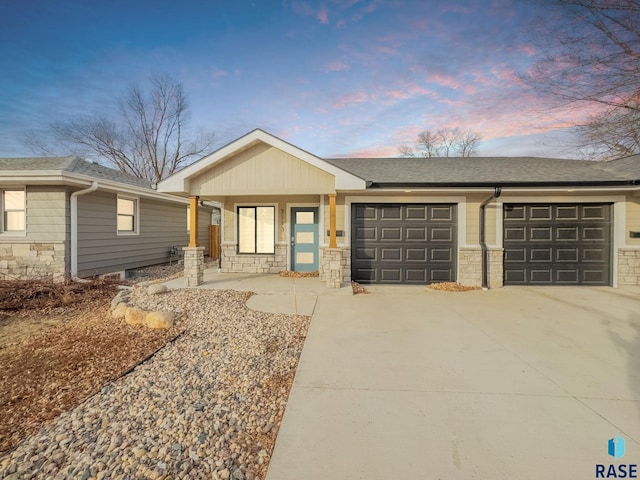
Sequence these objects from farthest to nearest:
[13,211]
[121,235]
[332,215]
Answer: [121,235], [13,211], [332,215]

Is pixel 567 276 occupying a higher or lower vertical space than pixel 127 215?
lower

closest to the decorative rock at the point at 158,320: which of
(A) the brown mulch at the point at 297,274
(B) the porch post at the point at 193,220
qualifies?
(B) the porch post at the point at 193,220

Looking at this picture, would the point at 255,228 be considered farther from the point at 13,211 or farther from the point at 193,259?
the point at 13,211

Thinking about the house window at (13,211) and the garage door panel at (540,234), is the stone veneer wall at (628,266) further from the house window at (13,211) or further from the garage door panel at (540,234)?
the house window at (13,211)

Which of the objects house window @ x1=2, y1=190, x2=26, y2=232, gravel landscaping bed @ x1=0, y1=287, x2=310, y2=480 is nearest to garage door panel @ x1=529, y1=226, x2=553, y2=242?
gravel landscaping bed @ x1=0, y1=287, x2=310, y2=480

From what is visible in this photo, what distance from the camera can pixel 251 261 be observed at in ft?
31.2

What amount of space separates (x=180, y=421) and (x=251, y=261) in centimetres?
741

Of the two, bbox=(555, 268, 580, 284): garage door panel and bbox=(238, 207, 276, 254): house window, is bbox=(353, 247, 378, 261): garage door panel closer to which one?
bbox=(238, 207, 276, 254): house window

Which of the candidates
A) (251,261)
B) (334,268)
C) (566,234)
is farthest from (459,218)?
(251,261)

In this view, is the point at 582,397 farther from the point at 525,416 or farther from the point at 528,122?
the point at 528,122

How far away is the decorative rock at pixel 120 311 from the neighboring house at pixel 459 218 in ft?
10.7

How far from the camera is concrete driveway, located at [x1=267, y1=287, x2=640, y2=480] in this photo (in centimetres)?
186

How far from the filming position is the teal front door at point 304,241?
934cm

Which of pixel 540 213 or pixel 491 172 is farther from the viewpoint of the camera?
pixel 491 172
